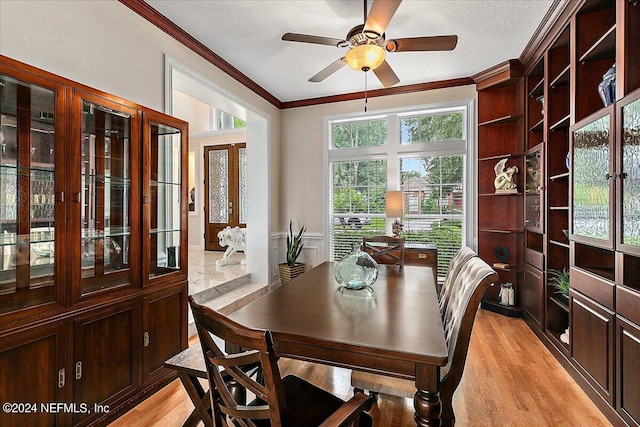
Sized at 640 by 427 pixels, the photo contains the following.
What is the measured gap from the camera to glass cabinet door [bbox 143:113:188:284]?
90.7 inches

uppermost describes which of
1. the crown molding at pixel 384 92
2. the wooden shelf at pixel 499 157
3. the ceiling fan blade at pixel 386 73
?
the crown molding at pixel 384 92

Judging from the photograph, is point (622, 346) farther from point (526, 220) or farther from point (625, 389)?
point (526, 220)

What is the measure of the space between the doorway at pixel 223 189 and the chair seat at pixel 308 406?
18.6 feet

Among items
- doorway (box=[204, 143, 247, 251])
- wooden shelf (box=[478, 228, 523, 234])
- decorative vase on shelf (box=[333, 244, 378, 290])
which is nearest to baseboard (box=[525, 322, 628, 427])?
wooden shelf (box=[478, 228, 523, 234])

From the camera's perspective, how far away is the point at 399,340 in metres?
1.24

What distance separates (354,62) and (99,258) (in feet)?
6.91

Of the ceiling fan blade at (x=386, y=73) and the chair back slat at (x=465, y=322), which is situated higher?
the ceiling fan blade at (x=386, y=73)

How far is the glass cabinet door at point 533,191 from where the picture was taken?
127 inches

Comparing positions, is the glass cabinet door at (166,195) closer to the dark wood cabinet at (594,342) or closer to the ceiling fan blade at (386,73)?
the ceiling fan blade at (386,73)

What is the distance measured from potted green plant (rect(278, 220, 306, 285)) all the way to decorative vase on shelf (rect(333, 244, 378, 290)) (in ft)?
8.44

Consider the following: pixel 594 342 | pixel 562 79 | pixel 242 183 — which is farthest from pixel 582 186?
pixel 242 183

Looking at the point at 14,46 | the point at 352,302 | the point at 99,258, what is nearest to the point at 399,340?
the point at 352,302

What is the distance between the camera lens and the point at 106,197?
80.7 inches

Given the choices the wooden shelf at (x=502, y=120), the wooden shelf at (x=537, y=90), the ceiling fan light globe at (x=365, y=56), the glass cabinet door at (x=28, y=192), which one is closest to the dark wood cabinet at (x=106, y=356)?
the glass cabinet door at (x=28, y=192)
